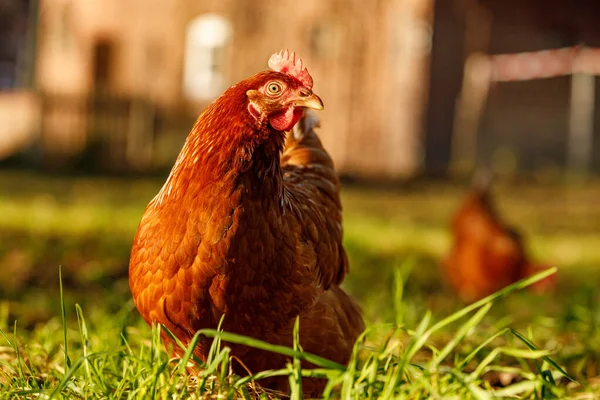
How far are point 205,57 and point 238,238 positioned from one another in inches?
507

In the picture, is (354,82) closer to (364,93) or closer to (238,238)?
(364,93)

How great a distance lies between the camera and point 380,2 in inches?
519

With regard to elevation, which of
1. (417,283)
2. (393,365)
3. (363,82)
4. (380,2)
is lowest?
(417,283)

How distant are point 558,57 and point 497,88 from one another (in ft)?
5.31

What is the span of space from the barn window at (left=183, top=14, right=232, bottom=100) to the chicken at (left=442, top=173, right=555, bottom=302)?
9.39m

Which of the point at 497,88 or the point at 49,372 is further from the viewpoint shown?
the point at 497,88

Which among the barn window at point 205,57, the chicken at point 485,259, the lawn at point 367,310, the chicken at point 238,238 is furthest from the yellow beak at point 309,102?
the barn window at point 205,57

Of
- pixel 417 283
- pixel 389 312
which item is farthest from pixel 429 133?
pixel 389 312

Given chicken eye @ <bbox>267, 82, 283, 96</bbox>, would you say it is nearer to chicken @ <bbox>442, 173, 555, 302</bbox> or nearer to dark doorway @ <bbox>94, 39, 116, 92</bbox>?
chicken @ <bbox>442, 173, 555, 302</bbox>

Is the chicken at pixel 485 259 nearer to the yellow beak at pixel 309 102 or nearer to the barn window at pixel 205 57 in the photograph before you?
the yellow beak at pixel 309 102

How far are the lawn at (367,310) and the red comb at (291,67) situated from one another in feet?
2.63

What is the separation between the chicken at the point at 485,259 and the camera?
5590 millimetres

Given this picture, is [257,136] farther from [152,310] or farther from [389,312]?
[389,312]

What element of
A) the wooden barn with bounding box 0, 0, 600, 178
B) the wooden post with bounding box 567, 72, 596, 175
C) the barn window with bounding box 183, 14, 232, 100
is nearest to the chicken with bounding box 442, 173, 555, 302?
the wooden barn with bounding box 0, 0, 600, 178
